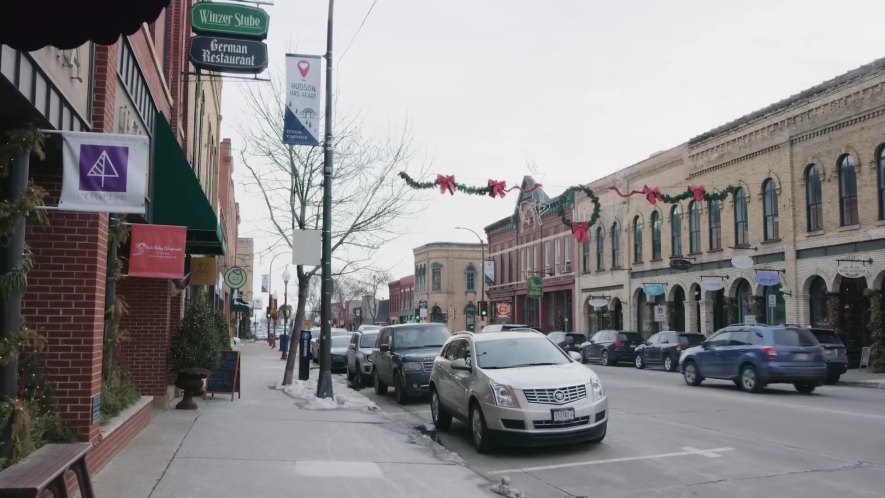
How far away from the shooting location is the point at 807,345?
1852 cm

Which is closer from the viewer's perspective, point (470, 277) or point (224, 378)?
point (224, 378)

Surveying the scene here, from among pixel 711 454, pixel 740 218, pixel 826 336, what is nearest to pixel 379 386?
pixel 711 454

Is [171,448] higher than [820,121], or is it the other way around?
[820,121]

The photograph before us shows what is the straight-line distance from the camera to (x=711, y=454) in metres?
9.84

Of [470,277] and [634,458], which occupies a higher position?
[470,277]

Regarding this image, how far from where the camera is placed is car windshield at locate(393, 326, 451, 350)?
701 inches

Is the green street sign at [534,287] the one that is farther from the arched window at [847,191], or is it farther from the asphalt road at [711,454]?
the asphalt road at [711,454]

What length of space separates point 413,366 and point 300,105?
19.8ft

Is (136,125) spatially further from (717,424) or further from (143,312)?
(717,424)

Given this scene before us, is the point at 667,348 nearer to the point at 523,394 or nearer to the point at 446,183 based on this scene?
the point at 446,183

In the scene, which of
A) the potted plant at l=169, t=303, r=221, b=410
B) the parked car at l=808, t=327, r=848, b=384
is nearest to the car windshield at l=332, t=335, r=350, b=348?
the potted plant at l=169, t=303, r=221, b=410

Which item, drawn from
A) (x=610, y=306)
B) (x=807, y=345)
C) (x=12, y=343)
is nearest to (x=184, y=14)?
(x=12, y=343)

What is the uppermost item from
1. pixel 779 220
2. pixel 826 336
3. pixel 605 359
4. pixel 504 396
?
pixel 779 220

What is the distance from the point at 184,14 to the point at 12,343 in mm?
10972
